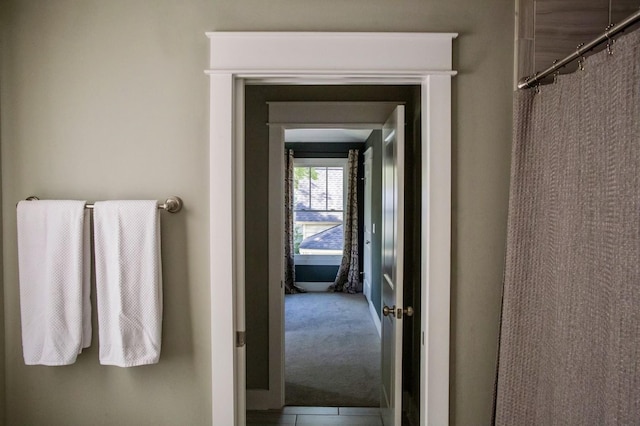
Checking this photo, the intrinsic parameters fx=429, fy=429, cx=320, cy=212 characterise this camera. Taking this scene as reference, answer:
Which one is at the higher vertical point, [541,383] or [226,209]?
[226,209]

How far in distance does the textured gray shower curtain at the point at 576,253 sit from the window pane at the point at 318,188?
5.79 metres

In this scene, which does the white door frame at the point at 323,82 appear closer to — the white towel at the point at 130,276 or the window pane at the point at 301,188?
the white towel at the point at 130,276

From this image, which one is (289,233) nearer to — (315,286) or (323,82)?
(315,286)

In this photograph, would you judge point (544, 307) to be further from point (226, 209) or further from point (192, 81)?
point (192, 81)

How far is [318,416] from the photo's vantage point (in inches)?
116

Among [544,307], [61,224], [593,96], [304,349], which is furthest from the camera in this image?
[304,349]

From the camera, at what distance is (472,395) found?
1568mm

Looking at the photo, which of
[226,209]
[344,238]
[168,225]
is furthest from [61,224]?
[344,238]

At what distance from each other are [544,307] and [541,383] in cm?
23

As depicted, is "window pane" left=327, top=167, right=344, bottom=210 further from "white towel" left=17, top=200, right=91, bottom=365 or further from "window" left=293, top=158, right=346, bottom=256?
"white towel" left=17, top=200, right=91, bottom=365

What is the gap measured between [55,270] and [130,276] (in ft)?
0.86

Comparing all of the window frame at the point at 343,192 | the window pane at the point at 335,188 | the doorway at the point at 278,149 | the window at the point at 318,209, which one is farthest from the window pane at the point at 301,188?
the doorway at the point at 278,149

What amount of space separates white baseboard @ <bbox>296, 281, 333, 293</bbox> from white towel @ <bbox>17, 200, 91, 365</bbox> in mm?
5642

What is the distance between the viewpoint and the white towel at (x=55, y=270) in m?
1.49
